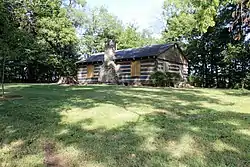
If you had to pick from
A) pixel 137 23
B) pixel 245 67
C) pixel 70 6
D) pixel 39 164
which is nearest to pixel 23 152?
pixel 39 164

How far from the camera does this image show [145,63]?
2111 centimetres

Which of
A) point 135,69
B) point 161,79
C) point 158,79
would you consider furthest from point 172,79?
point 135,69

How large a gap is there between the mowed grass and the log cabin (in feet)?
46.9

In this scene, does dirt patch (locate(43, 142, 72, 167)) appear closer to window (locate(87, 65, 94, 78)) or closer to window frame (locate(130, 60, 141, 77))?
window frame (locate(130, 60, 141, 77))

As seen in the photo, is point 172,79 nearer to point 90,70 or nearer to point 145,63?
point 145,63

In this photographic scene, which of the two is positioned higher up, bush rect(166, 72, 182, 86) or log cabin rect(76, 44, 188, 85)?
log cabin rect(76, 44, 188, 85)

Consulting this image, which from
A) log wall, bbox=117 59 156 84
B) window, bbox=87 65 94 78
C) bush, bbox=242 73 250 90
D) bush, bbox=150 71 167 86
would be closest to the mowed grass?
bush, bbox=150 71 167 86

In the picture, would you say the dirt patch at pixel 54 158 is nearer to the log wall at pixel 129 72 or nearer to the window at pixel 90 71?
the log wall at pixel 129 72

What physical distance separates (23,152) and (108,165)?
1.51 metres

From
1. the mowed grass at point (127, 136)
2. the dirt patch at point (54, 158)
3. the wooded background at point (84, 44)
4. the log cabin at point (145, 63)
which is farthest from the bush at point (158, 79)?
the dirt patch at point (54, 158)

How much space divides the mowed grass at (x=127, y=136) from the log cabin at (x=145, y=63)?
1429 centimetres

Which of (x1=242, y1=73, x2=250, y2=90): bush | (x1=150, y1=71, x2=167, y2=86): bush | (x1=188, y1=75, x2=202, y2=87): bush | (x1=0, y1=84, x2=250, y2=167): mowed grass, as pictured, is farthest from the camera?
(x1=188, y1=75, x2=202, y2=87): bush

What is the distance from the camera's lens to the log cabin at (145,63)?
20750 millimetres

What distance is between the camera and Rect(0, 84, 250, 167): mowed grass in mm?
3625
